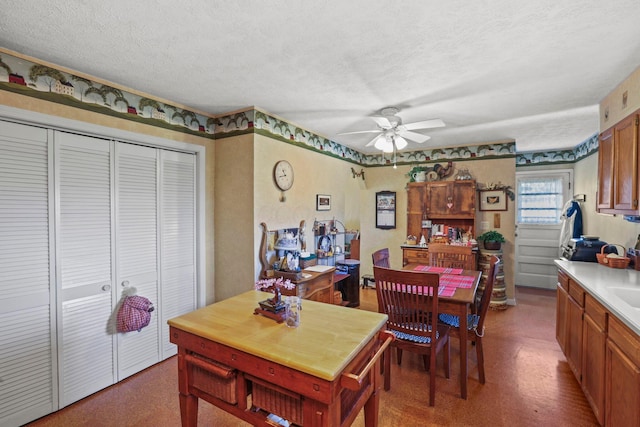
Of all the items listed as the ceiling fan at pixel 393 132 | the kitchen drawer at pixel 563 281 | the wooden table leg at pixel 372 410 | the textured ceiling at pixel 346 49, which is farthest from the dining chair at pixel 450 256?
the wooden table leg at pixel 372 410

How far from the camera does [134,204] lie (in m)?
2.65

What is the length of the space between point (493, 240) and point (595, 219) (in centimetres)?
134

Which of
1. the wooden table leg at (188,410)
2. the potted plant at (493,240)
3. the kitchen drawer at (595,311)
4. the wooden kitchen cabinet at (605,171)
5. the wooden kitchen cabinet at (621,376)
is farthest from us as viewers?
the potted plant at (493,240)

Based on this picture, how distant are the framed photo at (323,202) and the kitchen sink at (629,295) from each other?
296 centimetres

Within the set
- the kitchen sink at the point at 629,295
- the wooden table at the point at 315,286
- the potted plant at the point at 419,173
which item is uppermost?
the potted plant at the point at 419,173

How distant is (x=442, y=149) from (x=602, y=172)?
238cm

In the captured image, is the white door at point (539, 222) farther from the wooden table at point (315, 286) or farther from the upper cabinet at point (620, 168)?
the wooden table at point (315, 286)

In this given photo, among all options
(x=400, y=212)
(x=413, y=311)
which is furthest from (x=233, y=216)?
(x=400, y=212)

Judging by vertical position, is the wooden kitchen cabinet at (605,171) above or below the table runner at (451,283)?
above

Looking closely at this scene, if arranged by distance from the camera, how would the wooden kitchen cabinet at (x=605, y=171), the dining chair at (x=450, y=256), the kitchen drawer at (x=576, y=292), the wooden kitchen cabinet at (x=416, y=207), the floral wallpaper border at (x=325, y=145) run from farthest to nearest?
the wooden kitchen cabinet at (x=416, y=207)
the dining chair at (x=450, y=256)
the floral wallpaper border at (x=325, y=145)
the wooden kitchen cabinet at (x=605, y=171)
the kitchen drawer at (x=576, y=292)

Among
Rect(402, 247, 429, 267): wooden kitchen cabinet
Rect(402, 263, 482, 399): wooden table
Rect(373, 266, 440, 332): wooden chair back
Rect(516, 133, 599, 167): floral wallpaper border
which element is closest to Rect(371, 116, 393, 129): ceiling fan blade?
Rect(373, 266, 440, 332): wooden chair back

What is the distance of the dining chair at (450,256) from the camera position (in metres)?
3.50

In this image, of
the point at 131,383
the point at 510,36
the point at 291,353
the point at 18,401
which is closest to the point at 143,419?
the point at 131,383

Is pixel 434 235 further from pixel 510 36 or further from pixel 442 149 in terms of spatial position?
pixel 510 36
